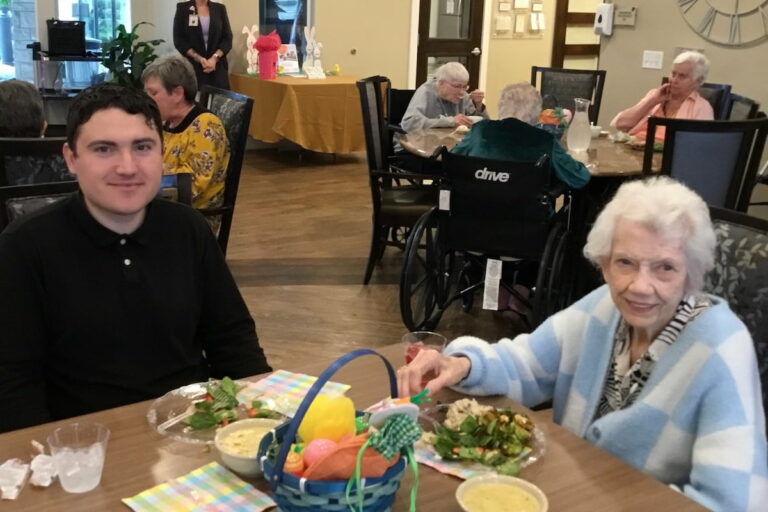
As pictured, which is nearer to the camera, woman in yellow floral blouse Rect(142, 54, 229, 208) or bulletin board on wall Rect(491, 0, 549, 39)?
woman in yellow floral blouse Rect(142, 54, 229, 208)

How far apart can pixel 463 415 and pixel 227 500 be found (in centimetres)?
43

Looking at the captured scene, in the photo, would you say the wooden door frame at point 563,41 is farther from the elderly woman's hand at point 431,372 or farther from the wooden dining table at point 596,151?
the elderly woman's hand at point 431,372

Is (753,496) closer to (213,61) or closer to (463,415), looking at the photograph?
(463,415)

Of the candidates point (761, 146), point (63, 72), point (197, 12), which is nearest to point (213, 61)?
point (197, 12)

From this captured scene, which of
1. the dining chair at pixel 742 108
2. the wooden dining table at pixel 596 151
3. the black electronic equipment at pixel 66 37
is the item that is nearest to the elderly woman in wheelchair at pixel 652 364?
the wooden dining table at pixel 596 151

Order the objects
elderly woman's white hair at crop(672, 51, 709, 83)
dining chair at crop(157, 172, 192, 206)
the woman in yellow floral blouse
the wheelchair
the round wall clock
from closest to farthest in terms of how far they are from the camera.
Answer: dining chair at crop(157, 172, 192, 206)
the wheelchair
the woman in yellow floral blouse
elderly woman's white hair at crop(672, 51, 709, 83)
the round wall clock

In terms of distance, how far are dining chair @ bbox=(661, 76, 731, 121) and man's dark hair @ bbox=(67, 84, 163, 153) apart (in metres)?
3.79

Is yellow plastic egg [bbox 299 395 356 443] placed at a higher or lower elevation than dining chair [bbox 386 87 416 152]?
lower

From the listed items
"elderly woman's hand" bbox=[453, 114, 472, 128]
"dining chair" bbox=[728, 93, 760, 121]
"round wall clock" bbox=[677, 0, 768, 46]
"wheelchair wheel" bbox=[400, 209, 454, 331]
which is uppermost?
"round wall clock" bbox=[677, 0, 768, 46]

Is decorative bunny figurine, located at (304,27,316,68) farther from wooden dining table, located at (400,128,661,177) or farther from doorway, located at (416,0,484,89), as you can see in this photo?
wooden dining table, located at (400,128,661,177)

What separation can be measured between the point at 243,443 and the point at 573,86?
486 cm

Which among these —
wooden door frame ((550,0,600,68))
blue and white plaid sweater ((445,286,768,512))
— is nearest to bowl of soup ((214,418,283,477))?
blue and white plaid sweater ((445,286,768,512))

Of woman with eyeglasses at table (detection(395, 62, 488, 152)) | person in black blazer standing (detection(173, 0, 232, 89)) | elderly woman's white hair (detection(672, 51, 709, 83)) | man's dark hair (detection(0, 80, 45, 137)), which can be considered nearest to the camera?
man's dark hair (detection(0, 80, 45, 137))

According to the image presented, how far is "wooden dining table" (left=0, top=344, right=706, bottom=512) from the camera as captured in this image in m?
1.19
